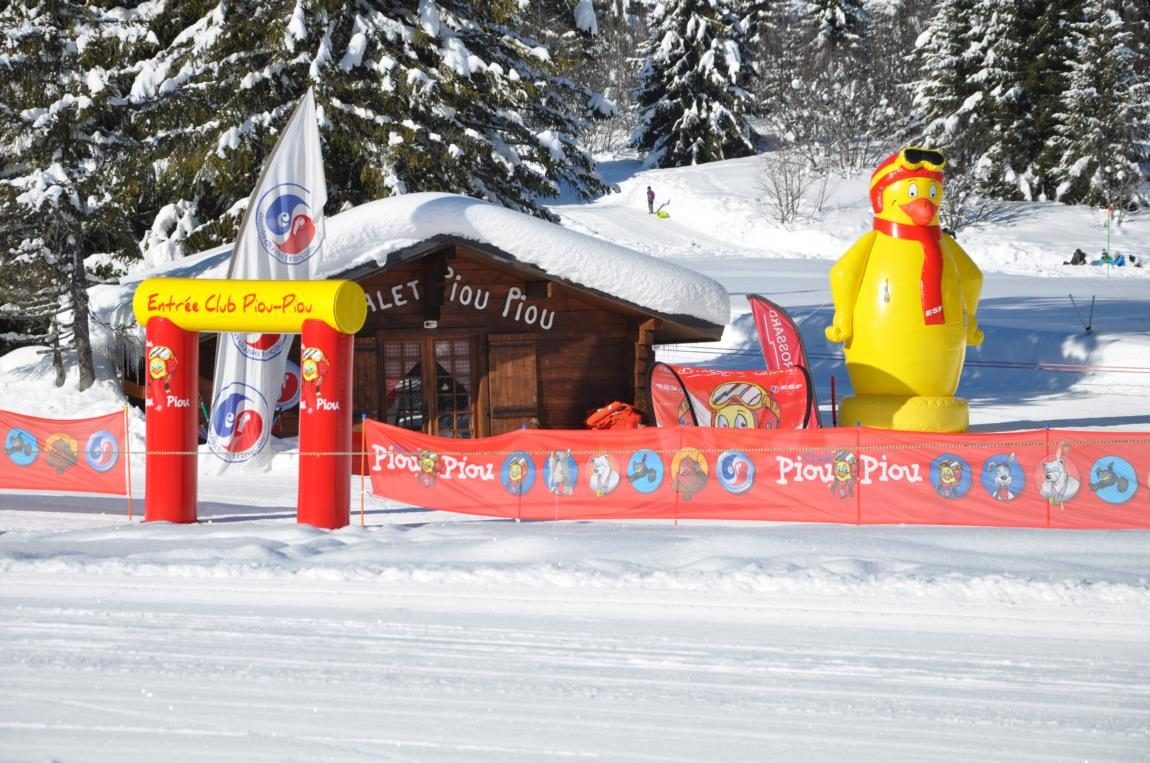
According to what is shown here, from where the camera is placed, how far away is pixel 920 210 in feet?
51.4

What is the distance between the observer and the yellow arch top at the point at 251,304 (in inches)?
454

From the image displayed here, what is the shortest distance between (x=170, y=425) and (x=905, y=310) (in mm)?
9990

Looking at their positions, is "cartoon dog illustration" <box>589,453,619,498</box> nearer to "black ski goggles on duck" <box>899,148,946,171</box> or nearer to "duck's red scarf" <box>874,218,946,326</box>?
"duck's red scarf" <box>874,218,946,326</box>

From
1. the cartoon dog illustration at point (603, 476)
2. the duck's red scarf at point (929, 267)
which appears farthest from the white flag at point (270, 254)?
the duck's red scarf at point (929, 267)

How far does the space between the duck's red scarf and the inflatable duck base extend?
1.16 metres

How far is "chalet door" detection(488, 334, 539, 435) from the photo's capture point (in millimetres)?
17766

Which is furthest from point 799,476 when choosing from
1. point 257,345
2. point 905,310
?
point 257,345

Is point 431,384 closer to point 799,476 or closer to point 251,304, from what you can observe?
point 251,304

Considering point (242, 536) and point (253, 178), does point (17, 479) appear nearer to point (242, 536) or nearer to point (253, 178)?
point (242, 536)

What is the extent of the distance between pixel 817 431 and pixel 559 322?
671cm

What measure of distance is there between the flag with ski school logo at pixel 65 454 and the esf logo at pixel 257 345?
1.95m

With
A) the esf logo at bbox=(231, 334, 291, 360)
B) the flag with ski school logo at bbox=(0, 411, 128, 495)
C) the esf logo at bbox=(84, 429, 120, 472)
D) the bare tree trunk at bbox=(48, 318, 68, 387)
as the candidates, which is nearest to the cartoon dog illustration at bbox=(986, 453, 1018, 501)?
the esf logo at bbox=(231, 334, 291, 360)

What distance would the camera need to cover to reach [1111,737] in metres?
6.09

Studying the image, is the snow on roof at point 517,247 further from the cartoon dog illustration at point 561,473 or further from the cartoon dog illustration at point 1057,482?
the cartoon dog illustration at point 1057,482
